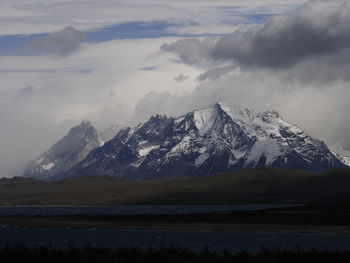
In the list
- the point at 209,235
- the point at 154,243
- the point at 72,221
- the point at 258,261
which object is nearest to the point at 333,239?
the point at 209,235

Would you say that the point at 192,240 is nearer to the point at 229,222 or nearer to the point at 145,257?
the point at 229,222

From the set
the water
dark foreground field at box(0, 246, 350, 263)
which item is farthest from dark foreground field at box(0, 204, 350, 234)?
dark foreground field at box(0, 246, 350, 263)

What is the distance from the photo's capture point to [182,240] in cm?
12469

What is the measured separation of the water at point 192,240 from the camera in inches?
4402

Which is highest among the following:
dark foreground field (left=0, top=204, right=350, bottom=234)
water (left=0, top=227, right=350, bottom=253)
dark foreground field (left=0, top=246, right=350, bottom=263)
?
dark foreground field (left=0, top=246, right=350, bottom=263)

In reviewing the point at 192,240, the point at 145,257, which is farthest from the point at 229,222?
the point at 145,257

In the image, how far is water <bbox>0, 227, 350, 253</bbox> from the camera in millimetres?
111800

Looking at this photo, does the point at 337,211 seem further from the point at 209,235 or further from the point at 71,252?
the point at 71,252

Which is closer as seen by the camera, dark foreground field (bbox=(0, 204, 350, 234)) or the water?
the water

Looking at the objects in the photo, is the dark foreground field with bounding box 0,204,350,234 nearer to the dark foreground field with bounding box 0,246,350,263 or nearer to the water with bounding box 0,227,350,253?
the water with bounding box 0,227,350,253

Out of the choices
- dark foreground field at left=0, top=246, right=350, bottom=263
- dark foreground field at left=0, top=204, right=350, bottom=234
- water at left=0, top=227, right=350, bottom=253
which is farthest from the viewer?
dark foreground field at left=0, top=204, right=350, bottom=234

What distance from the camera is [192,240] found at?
4892 inches

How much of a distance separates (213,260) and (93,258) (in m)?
Answer: 9.90

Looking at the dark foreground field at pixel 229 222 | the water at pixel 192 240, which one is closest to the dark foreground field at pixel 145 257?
the water at pixel 192 240
